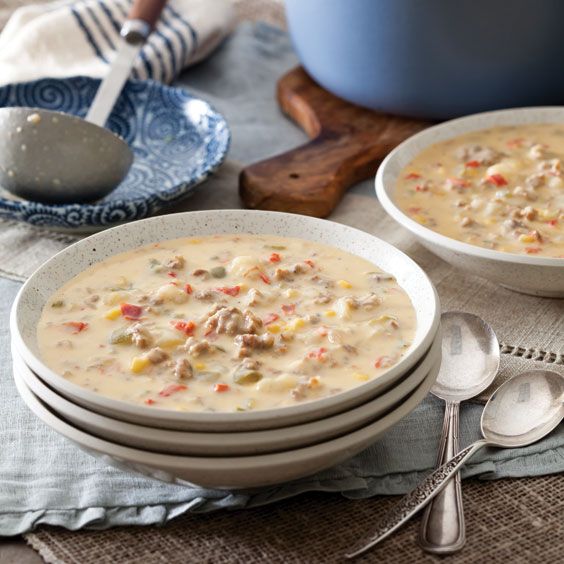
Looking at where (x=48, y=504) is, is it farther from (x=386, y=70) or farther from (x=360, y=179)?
(x=386, y=70)

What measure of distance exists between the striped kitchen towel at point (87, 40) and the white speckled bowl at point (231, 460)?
6.56ft

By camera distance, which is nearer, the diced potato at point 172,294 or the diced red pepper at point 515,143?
the diced potato at point 172,294

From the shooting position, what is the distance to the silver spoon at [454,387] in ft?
5.41

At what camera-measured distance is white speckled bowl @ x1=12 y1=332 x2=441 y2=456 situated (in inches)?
59.2

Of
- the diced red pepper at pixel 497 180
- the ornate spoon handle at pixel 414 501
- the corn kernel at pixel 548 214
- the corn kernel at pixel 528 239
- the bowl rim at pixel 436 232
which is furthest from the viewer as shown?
the diced red pepper at pixel 497 180

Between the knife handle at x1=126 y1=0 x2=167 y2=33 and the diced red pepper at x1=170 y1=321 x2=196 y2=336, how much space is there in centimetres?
168

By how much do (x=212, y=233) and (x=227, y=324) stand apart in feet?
1.37

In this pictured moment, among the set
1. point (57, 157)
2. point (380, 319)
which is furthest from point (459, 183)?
point (57, 157)

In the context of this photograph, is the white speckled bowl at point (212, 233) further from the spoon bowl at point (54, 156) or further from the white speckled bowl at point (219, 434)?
the spoon bowl at point (54, 156)

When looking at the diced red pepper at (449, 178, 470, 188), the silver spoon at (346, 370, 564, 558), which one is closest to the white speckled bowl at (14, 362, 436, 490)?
the silver spoon at (346, 370, 564, 558)

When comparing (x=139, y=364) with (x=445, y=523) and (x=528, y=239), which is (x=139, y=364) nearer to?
(x=445, y=523)

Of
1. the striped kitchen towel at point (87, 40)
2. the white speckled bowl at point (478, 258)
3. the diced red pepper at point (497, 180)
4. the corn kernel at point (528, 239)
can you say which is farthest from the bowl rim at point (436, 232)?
the striped kitchen towel at point (87, 40)

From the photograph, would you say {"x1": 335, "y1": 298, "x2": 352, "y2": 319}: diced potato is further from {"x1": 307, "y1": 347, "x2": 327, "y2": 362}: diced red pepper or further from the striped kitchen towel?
the striped kitchen towel

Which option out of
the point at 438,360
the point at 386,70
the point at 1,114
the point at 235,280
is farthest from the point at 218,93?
the point at 438,360
